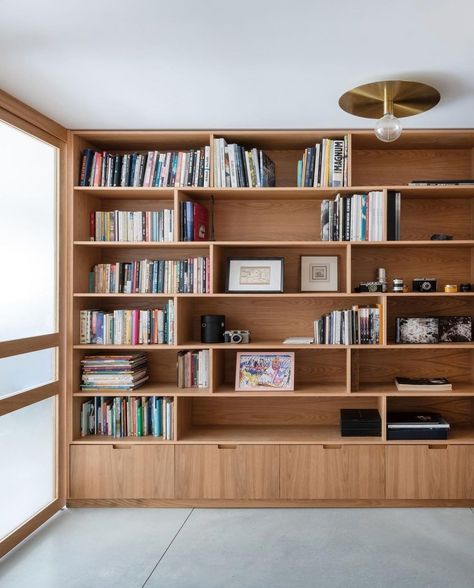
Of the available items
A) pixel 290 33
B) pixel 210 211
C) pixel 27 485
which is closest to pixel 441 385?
pixel 210 211

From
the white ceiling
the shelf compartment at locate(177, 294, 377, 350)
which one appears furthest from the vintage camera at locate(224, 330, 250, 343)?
the white ceiling

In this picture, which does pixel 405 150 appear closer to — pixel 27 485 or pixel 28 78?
pixel 28 78

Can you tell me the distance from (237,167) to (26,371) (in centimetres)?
179

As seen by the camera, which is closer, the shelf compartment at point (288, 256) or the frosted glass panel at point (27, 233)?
the frosted glass panel at point (27, 233)

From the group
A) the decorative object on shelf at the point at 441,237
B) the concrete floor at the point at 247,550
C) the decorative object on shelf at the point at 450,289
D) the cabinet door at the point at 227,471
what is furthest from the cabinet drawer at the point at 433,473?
the decorative object on shelf at the point at 441,237

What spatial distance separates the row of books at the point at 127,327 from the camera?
3.35 metres

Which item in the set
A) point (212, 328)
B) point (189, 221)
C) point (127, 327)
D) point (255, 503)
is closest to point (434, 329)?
point (212, 328)

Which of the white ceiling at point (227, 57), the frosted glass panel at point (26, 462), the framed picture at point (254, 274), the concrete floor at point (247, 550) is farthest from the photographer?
the framed picture at point (254, 274)

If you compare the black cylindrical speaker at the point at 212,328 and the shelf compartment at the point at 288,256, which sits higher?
the shelf compartment at the point at 288,256

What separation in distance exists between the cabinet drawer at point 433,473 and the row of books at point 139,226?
2077mm

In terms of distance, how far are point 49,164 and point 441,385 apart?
113 inches

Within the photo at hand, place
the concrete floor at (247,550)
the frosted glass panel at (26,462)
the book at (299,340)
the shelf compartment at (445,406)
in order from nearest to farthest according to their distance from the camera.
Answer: the concrete floor at (247,550)
the frosted glass panel at (26,462)
the book at (299,340)
the shelf compartment at (445,406)

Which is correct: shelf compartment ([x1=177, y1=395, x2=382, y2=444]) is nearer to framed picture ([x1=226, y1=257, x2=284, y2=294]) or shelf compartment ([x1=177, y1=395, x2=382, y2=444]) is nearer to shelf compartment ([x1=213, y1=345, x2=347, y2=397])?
shelf compartment ([x1=213, y1=345, x2=347, y2=397])

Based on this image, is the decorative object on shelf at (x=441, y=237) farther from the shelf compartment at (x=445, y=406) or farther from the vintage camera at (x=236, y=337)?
the vintage camera at (x=236, y=337)
